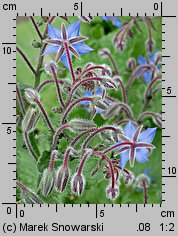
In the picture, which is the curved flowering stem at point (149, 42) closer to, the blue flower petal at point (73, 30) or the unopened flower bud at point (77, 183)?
the blue flower petal at point (73, 30)

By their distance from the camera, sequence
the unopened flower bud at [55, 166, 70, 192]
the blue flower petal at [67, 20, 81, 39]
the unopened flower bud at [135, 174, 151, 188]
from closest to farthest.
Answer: the unopened flower bud at [55, 166, 70, 192] < the blue flower petal at [67, 20, 81, 39] < the unopened flower bud at [135, 174, 151, 188]

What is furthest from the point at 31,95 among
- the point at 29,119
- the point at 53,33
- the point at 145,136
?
the point at 145,136

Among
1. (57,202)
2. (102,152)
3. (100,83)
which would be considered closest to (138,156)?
(102,152)

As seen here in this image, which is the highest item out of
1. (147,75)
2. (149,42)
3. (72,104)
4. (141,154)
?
(149,42)

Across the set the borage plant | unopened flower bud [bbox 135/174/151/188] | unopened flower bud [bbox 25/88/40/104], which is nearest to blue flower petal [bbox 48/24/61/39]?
the borage plant

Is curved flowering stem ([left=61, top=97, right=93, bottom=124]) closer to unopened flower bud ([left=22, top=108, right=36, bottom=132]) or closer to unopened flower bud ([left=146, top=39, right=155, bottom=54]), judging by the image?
unopened flower bud ([left=22, top=108, right=36, bottom=132])

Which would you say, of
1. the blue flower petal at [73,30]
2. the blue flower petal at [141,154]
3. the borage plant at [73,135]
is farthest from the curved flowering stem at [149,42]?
the blue flower petal at [141,154]

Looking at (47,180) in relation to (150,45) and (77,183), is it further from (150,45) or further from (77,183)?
(150,45)

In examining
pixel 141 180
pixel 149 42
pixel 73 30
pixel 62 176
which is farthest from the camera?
pixel 149 42

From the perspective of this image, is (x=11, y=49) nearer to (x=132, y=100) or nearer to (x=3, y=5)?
(x=3, y=5)
